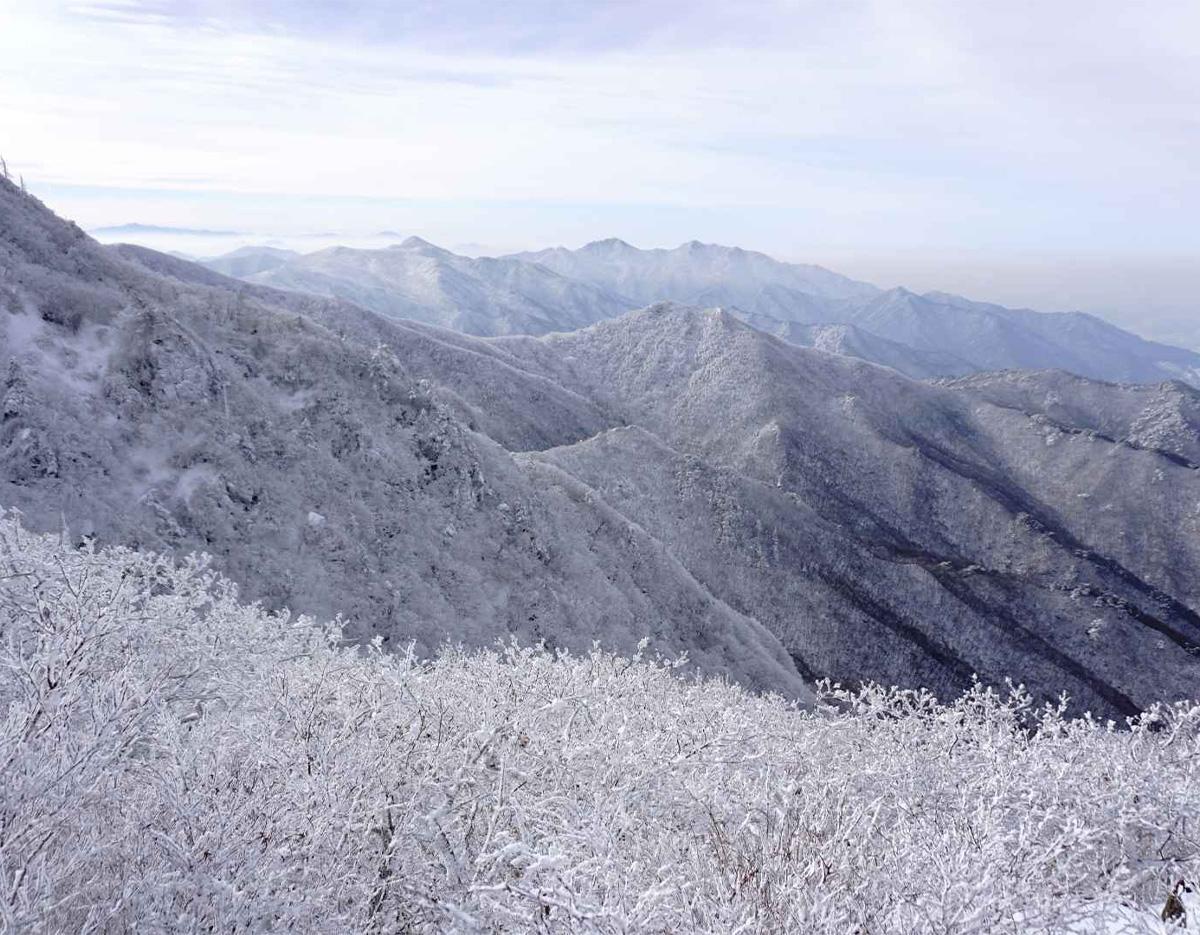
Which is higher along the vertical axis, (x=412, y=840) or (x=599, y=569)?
(x=412, y=840)

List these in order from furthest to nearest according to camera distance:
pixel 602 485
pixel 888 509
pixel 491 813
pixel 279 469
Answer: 1. pixel 888 509
2. pixel 602 485
3. pixel 279 469
4. pixel 491 813

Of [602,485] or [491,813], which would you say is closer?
[491,813]

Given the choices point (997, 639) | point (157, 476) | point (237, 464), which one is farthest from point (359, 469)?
point (997, 639)

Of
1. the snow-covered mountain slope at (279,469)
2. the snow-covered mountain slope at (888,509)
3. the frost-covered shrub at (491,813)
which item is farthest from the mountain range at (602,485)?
the frost-covered shrub at (491,813)

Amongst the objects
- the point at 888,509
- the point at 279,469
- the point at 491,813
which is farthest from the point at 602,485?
the point at 491,813

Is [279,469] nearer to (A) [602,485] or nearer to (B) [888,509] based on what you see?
(A) [602,485]

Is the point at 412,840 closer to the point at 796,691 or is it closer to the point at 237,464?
the point at 237,464

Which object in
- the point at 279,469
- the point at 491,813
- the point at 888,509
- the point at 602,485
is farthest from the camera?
the point at 888,509
